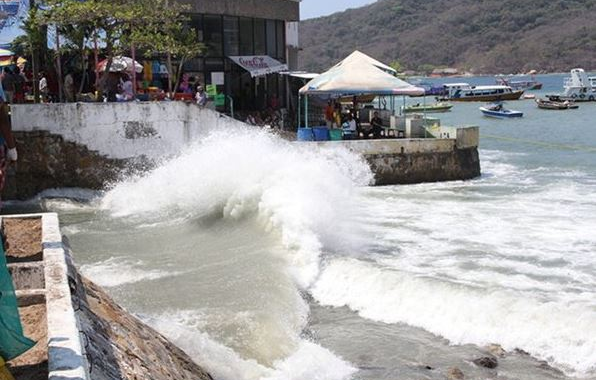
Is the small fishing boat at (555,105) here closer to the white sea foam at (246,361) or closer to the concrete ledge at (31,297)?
the white sea foam at (246,361)

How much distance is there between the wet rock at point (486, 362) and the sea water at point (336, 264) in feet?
0.25

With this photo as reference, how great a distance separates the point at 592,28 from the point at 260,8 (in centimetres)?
15246

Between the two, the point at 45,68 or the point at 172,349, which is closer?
the point at 172,349

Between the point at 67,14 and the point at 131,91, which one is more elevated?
the point at 67,14

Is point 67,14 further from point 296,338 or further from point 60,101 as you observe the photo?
point 296,338

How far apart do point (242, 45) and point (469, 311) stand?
2101 centimetres

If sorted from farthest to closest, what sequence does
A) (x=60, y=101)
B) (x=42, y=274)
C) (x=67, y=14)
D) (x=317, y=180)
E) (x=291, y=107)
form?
1. (x=291, y=107)
2. (x=60, y=101)
3. (x=67, y=14)
4. (x=317, y=180)
5. (x=42, y=274)

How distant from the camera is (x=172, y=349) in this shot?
7293mm

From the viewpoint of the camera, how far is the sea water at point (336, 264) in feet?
29.7

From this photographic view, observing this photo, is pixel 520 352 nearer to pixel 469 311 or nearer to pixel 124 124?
pixel 469 311

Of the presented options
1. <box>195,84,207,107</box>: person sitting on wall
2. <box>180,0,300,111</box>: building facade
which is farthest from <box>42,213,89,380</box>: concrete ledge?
<box>180,0,300,111</box>: building facade

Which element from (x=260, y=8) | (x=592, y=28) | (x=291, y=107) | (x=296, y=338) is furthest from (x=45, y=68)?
→ (x=592, y=28)

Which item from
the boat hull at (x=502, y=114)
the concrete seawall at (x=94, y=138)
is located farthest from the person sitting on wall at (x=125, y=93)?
the boat hull at (x=502, y=114)

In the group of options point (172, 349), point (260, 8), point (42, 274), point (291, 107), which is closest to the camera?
point (42, 274)
